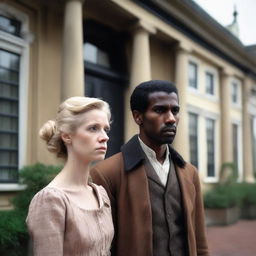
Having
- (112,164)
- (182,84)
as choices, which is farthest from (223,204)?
(112,164)

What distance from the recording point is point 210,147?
14148mm

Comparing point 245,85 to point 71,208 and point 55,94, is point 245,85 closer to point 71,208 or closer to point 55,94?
point 55,94

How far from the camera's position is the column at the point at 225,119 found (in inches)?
556

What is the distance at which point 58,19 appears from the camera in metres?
8.00

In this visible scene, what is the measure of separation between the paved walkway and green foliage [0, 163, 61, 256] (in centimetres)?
384

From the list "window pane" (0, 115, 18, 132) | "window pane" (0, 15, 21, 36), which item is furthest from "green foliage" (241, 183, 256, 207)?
"window pane" (0, 15, 21, 36)

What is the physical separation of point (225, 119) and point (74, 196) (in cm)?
1322

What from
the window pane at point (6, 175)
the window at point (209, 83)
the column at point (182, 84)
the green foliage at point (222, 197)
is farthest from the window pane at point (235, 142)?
the window pane at point (6, 175)

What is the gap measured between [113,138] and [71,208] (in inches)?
311

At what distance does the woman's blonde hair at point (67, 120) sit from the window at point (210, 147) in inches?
496

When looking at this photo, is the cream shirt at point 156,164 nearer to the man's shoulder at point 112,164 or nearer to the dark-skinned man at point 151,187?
the dark-skinned man at point 151,187

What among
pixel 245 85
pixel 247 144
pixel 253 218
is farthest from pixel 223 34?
pixel 253 218

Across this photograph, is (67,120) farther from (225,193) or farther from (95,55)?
(225,193)

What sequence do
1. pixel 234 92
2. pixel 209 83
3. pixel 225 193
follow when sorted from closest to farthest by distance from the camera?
pixel 225 193 → pixel 209 83 → pixel 234 92
